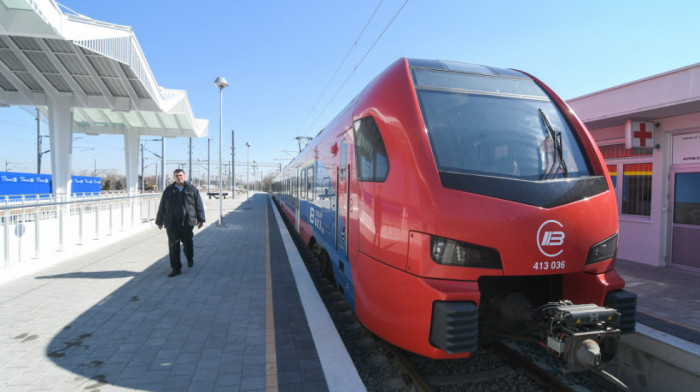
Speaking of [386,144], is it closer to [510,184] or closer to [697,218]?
[510,184]

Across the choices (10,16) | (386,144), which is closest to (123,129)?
(10,16)

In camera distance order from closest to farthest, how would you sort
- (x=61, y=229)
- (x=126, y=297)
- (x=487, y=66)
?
(x=487, y=66)
(x=126, y=297)
(x=61, y=229)

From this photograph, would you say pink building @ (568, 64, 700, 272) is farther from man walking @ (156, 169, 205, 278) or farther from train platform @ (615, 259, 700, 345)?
man walking @ (156, 169, 205, 278)

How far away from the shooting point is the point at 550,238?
2.74 m

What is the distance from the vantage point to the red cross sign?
22.5 ft

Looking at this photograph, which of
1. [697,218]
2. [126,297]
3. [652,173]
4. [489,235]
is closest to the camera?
[489,235]

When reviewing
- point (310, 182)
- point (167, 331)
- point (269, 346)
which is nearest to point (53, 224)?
point (310, 182)

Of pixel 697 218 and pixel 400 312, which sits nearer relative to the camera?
pixel 400 312

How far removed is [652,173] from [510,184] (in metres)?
6.57

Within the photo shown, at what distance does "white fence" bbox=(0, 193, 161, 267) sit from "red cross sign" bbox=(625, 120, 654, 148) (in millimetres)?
11233

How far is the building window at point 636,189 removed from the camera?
293 inches

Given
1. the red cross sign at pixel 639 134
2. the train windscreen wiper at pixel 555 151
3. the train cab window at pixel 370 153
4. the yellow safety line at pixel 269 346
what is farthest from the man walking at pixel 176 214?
the red cross sign at pixel 639 134

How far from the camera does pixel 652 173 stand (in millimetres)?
7266

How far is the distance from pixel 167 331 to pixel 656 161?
29.1ft
